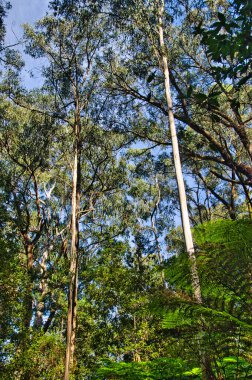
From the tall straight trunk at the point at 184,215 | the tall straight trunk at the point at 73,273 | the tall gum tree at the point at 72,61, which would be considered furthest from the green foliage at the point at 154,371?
the tall gum tree at the point at 72,61

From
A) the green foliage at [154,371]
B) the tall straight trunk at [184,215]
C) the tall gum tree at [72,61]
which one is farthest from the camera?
the tall gum tree at [72,61]

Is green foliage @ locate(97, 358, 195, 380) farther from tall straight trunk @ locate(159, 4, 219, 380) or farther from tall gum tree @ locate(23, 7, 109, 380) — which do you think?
tall gum tree @ locate(23, 7, 109, 380)

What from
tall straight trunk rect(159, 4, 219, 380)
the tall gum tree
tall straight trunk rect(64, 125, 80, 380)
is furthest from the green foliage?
the tall gum tree

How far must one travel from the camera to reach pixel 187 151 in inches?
435

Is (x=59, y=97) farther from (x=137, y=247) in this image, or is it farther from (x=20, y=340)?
(x=20, y=340)

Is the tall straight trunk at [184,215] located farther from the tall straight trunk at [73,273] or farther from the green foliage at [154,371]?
the tall straight trunk at [73,273]

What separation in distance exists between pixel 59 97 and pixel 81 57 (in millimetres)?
1647

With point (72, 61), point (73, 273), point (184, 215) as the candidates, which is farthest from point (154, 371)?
point (72, 61)

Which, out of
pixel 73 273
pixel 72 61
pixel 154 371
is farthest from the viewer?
pixel 72 61

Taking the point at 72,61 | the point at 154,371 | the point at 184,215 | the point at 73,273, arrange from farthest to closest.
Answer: the point at 72,61 → the point at 73,273 → the point at 184,215 → the point at 154,371

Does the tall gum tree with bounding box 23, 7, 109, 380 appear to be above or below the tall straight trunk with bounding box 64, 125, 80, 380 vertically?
above

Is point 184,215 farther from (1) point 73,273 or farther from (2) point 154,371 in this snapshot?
(1) point 73,273

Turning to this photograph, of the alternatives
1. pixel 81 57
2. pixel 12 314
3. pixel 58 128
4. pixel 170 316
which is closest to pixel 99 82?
pixel 81 57

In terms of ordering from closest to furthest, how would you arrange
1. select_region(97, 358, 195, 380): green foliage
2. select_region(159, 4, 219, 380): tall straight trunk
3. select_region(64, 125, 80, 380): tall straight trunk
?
select_region(159, 4, 219, 380): tall straight trunk < select_region(97, 358, 195, 380): green foliage < select_region(64, 125, 80, 380): tall straight trunk
